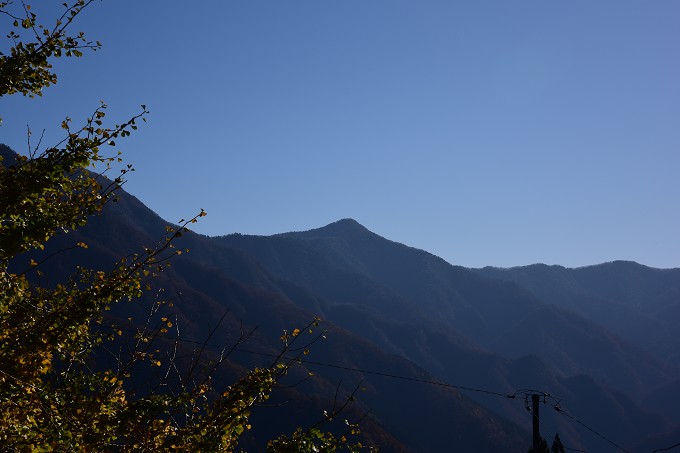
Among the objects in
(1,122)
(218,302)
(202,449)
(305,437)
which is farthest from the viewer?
(218,302)

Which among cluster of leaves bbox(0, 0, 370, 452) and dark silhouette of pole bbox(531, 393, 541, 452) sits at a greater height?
cluster of leaves bbox(0, 0, 370, 452)

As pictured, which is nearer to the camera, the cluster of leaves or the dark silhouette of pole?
the cluster of leaves

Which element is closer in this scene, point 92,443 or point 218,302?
point 92,443

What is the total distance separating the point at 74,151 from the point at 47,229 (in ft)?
3.24

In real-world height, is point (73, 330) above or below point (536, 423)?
above

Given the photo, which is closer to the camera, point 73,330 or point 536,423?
point 73,330

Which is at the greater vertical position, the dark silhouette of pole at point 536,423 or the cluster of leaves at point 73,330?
the cluster of leaves at point 73,330

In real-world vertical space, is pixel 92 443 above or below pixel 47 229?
below

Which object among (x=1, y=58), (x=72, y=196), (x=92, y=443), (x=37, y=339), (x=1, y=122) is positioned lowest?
(x=92, y=443)

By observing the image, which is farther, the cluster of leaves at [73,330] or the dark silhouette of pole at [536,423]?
the dark silhouette of pole at [536,423]

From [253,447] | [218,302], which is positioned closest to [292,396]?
[253,447]

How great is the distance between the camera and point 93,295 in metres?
7.16

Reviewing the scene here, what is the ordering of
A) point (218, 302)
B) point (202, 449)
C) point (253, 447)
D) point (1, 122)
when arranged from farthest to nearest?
point (218, 302) < point (253, 447) < point (1, 122) < point (202, 449)

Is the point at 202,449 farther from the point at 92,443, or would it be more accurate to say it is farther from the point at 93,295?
the point at 93,295
